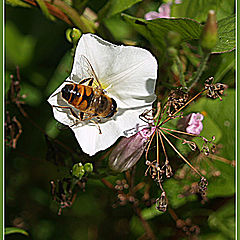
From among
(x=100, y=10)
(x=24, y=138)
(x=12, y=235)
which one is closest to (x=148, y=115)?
(x=100, y=10)

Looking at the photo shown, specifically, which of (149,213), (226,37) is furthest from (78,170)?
(226,37)

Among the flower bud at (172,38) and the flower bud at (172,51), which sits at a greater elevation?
the flower bud at (172,38)

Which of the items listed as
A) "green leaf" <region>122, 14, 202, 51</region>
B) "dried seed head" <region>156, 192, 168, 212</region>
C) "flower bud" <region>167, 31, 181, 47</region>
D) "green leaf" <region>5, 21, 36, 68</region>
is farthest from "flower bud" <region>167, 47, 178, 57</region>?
"green leaf" <region>5, 21, 36, 68</region>

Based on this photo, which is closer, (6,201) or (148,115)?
(148,115)

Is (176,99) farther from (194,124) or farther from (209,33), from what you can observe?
(209,33)

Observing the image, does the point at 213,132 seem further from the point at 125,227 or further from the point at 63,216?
the point at 63,216

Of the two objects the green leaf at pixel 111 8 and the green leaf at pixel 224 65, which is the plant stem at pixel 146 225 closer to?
the green leaf at pixel 224 65

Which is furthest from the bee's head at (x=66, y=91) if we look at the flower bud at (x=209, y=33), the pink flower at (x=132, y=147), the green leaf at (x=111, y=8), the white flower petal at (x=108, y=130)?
the green leaf at (x=111, y=8)
